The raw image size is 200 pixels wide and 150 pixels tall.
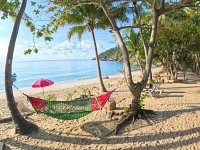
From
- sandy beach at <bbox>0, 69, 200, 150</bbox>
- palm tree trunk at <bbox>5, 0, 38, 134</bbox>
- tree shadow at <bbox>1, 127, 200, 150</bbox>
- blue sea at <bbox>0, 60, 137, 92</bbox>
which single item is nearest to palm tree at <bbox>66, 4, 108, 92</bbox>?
blue sea at <bbox>0, 60, 137, 92</bbox>

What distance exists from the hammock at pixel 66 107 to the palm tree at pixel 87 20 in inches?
207

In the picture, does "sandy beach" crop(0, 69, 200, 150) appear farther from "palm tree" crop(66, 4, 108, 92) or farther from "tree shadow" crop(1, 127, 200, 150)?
"palm tree" crop(66, 4, 108, 92)

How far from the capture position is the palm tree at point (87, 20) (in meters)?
11.6

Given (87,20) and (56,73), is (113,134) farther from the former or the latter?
(56,73)

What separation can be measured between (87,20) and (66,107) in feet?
22.0

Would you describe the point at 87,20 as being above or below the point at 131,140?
above

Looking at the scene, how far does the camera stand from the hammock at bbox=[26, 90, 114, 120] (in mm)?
6430

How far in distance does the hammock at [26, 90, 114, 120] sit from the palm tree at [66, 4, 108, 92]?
525cm

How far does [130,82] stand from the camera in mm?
6820

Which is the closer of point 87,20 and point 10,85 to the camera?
point 10,85

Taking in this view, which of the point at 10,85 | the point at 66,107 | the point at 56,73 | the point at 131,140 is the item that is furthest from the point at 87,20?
the point at 56,73

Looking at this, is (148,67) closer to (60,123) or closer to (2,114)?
(60,123)

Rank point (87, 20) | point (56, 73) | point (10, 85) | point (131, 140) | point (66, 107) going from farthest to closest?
1. point (56, 73)
2. point (87, 20)
3. point (66, 107)
4. point (10, 85)
5. point (131, 140)

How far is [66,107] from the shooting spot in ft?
22.1
